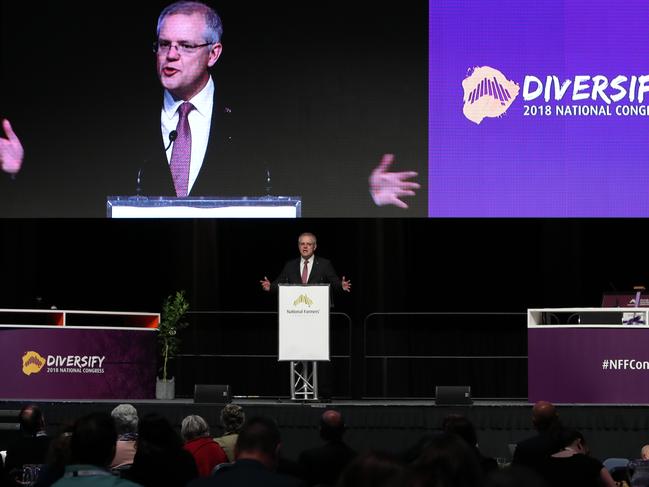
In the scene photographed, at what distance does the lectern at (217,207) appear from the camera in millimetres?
11695

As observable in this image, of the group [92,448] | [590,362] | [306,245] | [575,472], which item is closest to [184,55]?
[306,245]

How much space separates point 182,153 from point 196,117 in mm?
402

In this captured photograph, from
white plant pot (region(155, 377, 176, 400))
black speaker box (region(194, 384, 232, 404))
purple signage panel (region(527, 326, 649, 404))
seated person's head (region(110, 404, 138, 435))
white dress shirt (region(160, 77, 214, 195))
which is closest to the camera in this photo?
seated person's head (region(110, 404, 138, 435))

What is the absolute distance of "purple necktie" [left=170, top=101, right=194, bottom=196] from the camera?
11.7m

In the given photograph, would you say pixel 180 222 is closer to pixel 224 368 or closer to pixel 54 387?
pixel 224 368

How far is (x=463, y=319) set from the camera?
41.3 ft

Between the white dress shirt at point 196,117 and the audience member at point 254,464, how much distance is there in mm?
8055

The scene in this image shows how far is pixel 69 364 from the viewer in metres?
10.5

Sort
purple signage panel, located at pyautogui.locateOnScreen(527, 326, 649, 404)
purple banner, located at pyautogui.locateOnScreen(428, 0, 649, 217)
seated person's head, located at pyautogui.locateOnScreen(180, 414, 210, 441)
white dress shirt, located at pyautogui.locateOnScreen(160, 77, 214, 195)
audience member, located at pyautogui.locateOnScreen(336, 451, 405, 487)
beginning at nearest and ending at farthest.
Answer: audience member, located at pyautogui.locateOnScreen(336, 451, 405, 487)
seated person's head, located at pyautogui.locateOnScreen(180, 414, 210, 441)
purple signage panel, located at pyautogui.locateOnScreen(527, 326, 649, 404)
purple banner, located at pyautogui.locateOnScreen(428, 0, 649, 217)
white dress shirt, located at pyautogui.locateOnScreen(160, 77, 214, 195)

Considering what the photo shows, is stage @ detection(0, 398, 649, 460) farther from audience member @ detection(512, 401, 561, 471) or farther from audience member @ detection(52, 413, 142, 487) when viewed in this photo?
audience member @ detection(52, 413, 142, 487)

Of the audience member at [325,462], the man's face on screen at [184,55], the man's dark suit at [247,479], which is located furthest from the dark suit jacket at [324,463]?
the man's face on screen at [184,55]

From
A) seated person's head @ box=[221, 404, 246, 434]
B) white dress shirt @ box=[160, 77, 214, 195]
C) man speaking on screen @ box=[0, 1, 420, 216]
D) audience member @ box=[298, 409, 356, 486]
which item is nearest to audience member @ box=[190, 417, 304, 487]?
audience member @ box=[298, 409, 356, 486]

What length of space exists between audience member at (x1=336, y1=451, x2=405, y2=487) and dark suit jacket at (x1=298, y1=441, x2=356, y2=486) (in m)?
2.94

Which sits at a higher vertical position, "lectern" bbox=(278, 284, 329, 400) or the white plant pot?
"lectern" bbox=(278, 284, 329, 400)
